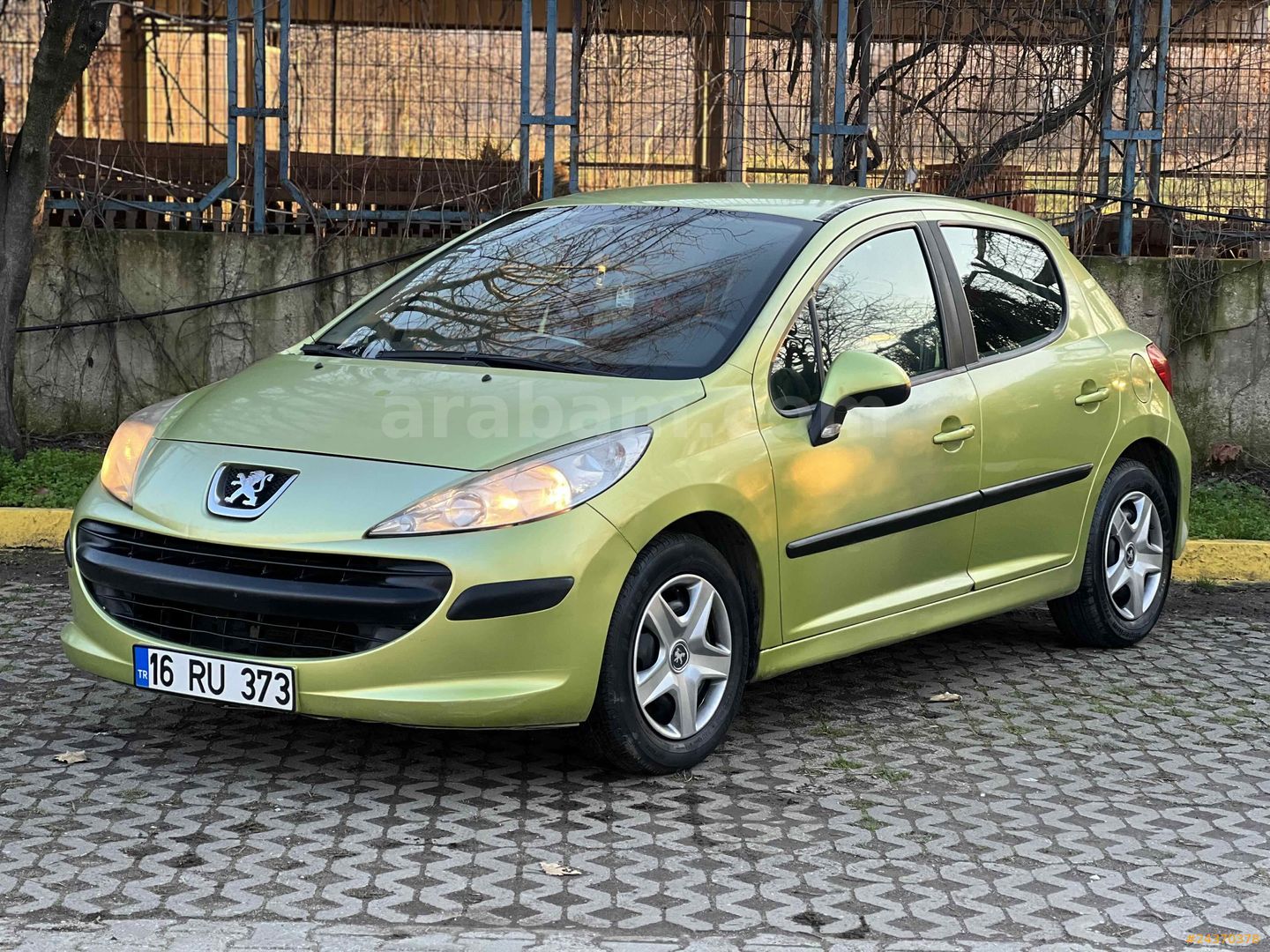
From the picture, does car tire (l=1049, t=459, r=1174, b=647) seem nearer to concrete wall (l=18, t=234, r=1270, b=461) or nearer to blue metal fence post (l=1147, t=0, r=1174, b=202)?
concrete wall (l=18, t=234, r=1270, b=461)

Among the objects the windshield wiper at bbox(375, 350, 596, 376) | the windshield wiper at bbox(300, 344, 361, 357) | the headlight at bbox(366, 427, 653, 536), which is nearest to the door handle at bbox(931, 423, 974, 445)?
the windshield wiper at bbox(375, 350, 596, 376)

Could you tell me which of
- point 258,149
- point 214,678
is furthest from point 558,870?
point 258,149

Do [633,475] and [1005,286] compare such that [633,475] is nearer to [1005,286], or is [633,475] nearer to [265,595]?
[265,595]

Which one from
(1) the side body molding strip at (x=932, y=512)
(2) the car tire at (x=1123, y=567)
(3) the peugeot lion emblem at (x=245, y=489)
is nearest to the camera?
(3) the peugeot lion emblem at (x=245, y=489)

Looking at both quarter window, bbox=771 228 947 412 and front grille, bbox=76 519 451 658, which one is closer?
front grille, bbox=76 519 451 658

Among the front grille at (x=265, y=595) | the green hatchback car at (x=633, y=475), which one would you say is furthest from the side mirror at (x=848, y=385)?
the front grille at (x=265, y=595)

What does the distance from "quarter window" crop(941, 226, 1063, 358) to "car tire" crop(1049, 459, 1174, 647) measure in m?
0.68

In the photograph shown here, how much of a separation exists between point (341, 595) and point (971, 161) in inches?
286

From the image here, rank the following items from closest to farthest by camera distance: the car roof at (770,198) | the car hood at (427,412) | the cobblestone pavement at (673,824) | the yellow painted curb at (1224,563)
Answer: the cobblestone pavement at (673,824)
the car hood at (427,412)
the car roof at (770,198)
the yellow painted curb at (1224,563)

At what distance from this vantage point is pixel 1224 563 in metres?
8.12

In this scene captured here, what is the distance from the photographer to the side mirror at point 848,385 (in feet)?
17.0

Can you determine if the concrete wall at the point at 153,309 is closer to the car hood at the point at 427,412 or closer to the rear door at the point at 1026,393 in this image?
the rear door at the point at 1026,393

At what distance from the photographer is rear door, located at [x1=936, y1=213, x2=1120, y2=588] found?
5945mm

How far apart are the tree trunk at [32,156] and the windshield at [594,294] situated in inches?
149
